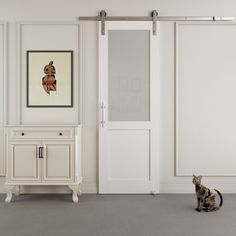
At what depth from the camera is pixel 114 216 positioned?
3977 millimetres

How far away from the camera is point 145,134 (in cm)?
504

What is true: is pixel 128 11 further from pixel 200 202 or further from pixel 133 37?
pixel 200 202

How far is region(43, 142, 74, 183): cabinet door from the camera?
4566 mm

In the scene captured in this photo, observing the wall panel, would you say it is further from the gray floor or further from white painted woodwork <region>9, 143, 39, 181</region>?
the gray floor

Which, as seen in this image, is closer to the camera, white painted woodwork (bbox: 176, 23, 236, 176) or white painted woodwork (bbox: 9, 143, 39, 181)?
white painted woodwork (bbox: 9, 143, 39, 181)

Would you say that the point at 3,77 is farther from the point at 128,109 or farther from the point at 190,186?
the point at 190,186

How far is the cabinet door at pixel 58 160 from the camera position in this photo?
4.57 metres

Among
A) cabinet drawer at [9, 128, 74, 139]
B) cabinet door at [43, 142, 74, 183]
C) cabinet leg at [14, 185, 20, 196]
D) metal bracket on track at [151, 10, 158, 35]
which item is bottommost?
cabinet leg at [14, 185, 20, 196]

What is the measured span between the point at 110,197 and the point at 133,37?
1942mm

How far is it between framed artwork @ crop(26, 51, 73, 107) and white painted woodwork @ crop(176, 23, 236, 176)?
135 centimetres

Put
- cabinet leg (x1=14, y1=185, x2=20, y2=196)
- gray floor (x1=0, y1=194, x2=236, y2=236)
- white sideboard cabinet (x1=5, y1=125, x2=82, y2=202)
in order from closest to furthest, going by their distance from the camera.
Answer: gray floor (x1=0, y1=194, x2=236, y2=236), white sideboard cabinet (x1=5, y1=125, x2=82, y2=202), cabinet leg (x1=14, y1=185, x2=20, y2=196)

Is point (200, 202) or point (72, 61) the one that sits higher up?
point (72, 61)

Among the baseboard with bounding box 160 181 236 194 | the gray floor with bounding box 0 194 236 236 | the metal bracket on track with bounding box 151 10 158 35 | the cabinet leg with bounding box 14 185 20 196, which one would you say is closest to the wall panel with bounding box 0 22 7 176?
the cabinet leg with bounding box 14 185 20 196

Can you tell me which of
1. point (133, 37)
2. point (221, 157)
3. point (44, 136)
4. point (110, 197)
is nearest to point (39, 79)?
point (44, 136)
